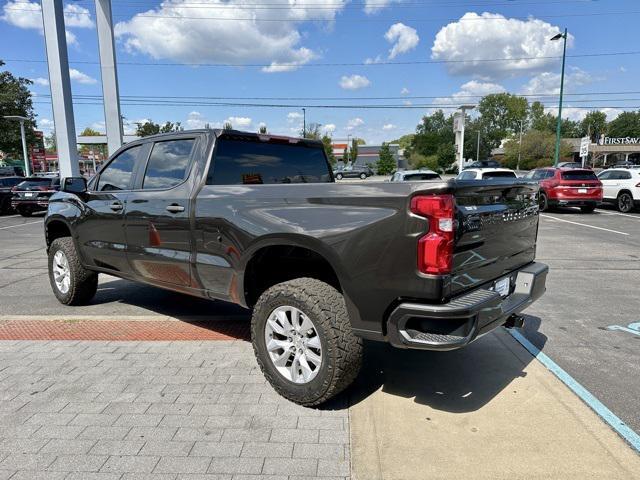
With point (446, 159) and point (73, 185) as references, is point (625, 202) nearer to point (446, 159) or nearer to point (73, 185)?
point (73, 185)

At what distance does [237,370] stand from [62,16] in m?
11.7

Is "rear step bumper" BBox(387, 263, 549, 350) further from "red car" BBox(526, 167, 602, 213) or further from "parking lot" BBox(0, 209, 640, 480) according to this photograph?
"red car" BBox(526, 167, 602, 213)

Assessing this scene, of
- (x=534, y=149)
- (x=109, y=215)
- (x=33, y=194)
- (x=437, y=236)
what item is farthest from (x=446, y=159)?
(x=437, y=236)

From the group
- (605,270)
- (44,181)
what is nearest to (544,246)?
(605,270)

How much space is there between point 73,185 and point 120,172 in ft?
2.08

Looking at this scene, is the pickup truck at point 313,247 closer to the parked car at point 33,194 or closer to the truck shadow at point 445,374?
the truck shadow at point 445,374

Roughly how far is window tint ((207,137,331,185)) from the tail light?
1996mm

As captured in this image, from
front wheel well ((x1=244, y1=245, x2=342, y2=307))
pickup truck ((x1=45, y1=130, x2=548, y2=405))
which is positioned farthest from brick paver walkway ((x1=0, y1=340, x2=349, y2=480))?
front wheel well ((x1=244, y1=245, x2=342, y2=307))

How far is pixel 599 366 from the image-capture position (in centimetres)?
389

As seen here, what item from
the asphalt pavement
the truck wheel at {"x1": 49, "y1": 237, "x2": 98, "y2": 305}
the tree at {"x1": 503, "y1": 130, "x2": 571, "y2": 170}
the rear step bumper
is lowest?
the asphalt pavement

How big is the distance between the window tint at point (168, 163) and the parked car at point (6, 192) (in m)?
19.1

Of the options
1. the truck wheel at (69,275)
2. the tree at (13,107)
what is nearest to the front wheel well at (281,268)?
the truck wheel at (69,275)

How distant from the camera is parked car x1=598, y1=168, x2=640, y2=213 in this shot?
56.7ft

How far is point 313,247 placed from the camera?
10.1 feet
